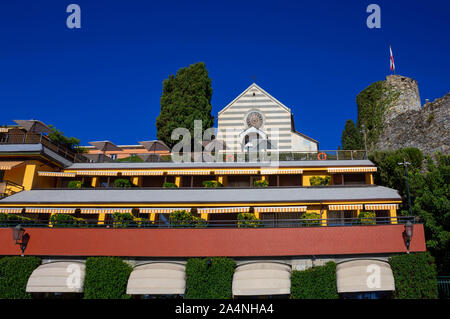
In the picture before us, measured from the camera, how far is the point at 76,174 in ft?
92.1

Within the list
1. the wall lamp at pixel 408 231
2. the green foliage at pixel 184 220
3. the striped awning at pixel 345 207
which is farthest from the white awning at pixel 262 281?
the striped awning at pixel 345 207

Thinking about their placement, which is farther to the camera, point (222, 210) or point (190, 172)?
point (190, 172)

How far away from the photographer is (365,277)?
17.8 meters

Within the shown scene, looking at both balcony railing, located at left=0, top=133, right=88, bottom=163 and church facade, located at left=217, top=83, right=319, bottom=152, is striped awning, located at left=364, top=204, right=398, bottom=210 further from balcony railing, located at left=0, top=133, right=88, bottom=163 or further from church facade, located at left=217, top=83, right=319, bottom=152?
balcony railing, located at left=0, top=133, right=88, bottom=163

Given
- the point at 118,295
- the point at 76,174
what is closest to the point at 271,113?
the point at 76,174

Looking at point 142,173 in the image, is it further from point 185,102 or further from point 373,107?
point 373,107

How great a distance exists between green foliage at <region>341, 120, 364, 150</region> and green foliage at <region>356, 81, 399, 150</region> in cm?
103

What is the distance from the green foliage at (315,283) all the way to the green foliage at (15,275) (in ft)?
47.5

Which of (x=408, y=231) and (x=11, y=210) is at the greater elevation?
(x=11, y=210)

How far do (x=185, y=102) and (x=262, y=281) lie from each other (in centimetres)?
2844

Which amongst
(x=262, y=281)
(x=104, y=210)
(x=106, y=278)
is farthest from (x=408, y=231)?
(x=104, y=210)

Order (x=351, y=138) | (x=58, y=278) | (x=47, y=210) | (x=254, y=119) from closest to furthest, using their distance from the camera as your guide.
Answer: (x=58, y=278) → (x=47, y=210) → (x=254, y=119) → (x=351, y=138)

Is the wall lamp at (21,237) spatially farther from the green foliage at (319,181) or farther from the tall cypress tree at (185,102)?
the tall cypress tree at (185,102)
